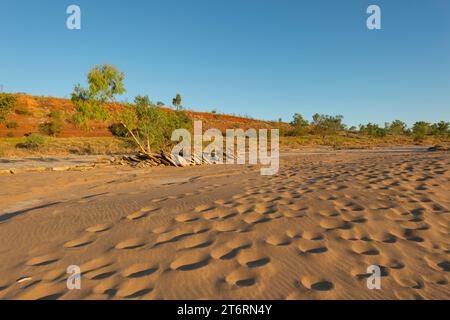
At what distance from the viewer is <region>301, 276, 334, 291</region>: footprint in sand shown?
211 cm

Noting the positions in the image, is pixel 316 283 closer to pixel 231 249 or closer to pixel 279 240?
pixel 279 240

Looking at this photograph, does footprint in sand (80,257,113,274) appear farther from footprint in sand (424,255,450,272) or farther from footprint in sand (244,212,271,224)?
footprint in sand (424,255,450,272)

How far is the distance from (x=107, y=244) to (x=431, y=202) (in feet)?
14.6

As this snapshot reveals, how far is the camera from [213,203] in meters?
4.37

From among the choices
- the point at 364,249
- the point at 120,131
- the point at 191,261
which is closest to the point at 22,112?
the point at 120,131

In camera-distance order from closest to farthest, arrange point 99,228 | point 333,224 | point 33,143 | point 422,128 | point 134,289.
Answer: point 134,289
point 333,224
point 99,228
point 33,143
point 422,128

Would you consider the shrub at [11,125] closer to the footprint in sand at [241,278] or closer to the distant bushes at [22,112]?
the distant bushes at [22,112]

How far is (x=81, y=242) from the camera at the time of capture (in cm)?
316

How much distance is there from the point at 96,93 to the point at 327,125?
35.7 m

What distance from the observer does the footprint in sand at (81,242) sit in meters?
3.08

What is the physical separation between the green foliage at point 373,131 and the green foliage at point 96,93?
37180 mm

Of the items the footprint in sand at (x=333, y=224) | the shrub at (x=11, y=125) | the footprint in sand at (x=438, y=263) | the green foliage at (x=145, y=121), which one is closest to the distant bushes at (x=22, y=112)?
the shrub at (x=11, y=125)
